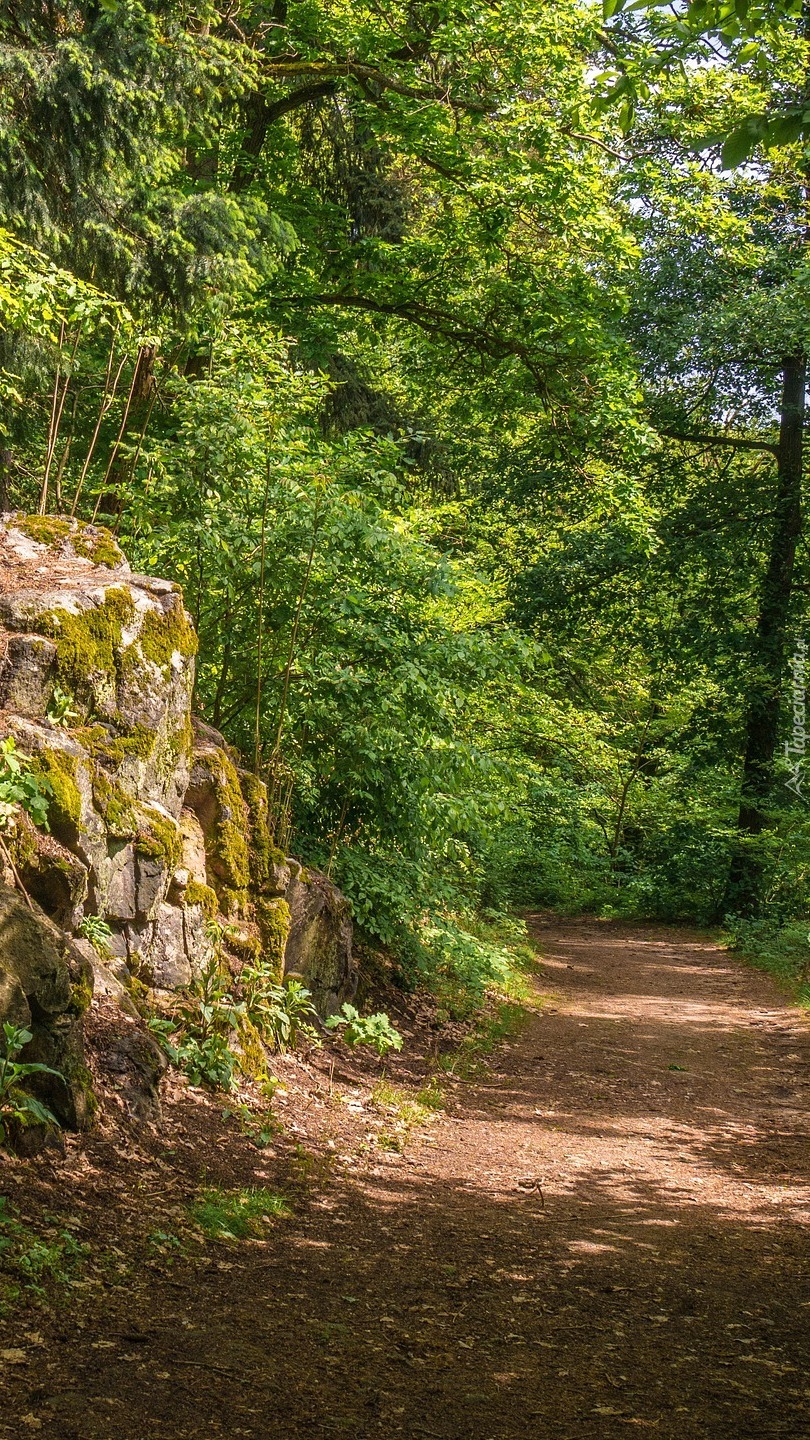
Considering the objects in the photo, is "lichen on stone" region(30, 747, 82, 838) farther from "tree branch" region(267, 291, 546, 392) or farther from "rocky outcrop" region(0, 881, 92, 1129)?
"tree branch" region(267, 291, 546, 392)

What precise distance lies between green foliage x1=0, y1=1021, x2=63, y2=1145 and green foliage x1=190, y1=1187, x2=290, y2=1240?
746 mm

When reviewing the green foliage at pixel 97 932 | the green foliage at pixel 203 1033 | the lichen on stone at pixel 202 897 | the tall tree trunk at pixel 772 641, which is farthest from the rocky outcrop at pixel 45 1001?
the tall tree trunk at pixel 772 641

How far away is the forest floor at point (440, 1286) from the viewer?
3.33 m

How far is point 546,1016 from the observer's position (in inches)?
455

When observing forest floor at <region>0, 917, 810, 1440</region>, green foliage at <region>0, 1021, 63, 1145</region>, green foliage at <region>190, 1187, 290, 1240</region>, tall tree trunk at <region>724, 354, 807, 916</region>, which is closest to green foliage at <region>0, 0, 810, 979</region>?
tall tree trunk at <region>724, 354, 807, 916</region>

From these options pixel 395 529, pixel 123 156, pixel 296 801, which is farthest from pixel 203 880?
pixel 123 156

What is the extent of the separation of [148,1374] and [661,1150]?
439 centimetres

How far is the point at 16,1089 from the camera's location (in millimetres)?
4246

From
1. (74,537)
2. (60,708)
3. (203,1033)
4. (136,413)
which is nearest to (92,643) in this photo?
(60,708)

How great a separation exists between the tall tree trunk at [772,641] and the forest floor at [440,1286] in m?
11.5

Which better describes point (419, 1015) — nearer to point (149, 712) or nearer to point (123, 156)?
point (149, 712)

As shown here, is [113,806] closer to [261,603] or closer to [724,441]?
[261,603]

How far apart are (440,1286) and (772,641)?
50.7 feet

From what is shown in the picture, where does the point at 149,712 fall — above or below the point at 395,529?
below
